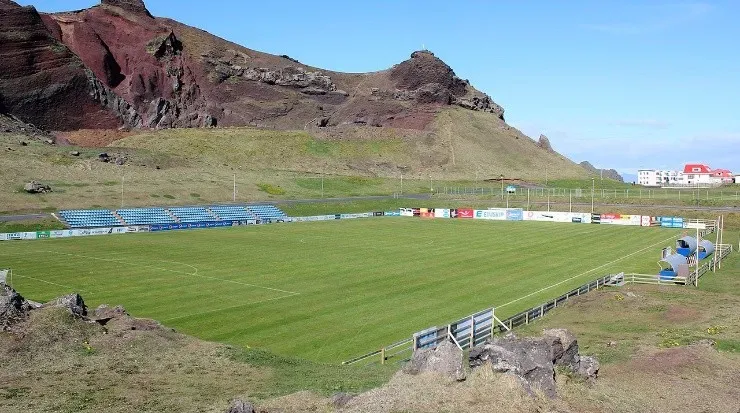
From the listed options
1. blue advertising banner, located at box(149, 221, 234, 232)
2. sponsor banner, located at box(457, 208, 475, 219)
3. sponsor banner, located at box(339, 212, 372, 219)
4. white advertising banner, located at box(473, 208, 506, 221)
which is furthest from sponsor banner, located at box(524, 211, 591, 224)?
blue advertising banner, located at box(149, 221, 234, 232)

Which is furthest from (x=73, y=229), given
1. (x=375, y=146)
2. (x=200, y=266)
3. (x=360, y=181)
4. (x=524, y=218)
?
(x=375, y=146)

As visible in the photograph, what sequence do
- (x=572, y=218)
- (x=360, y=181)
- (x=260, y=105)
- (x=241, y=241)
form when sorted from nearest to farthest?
(x=241, y=241) → (x=572, y=218) → (x=360, y=181) → (x=260, y=105)

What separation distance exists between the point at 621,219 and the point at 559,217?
8619mm

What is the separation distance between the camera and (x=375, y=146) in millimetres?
175000

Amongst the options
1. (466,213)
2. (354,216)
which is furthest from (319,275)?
(466,213)

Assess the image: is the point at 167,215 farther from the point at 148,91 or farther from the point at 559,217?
the point at 148,91

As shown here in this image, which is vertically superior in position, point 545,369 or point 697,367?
point 545,369

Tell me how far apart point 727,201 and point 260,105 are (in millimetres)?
129487

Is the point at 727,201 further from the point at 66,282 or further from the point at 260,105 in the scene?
the point at 260,105

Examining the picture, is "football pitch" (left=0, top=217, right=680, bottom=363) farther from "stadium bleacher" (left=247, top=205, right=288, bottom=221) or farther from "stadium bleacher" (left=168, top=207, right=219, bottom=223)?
"stadium bleacher" (left=247, top=205, right=288, bottom=221)

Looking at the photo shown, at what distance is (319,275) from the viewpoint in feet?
159

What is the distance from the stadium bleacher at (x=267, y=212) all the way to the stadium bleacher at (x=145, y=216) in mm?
13360

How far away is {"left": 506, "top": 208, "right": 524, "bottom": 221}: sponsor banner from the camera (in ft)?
325

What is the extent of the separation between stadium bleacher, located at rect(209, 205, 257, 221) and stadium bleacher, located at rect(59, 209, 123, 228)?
14.7m
